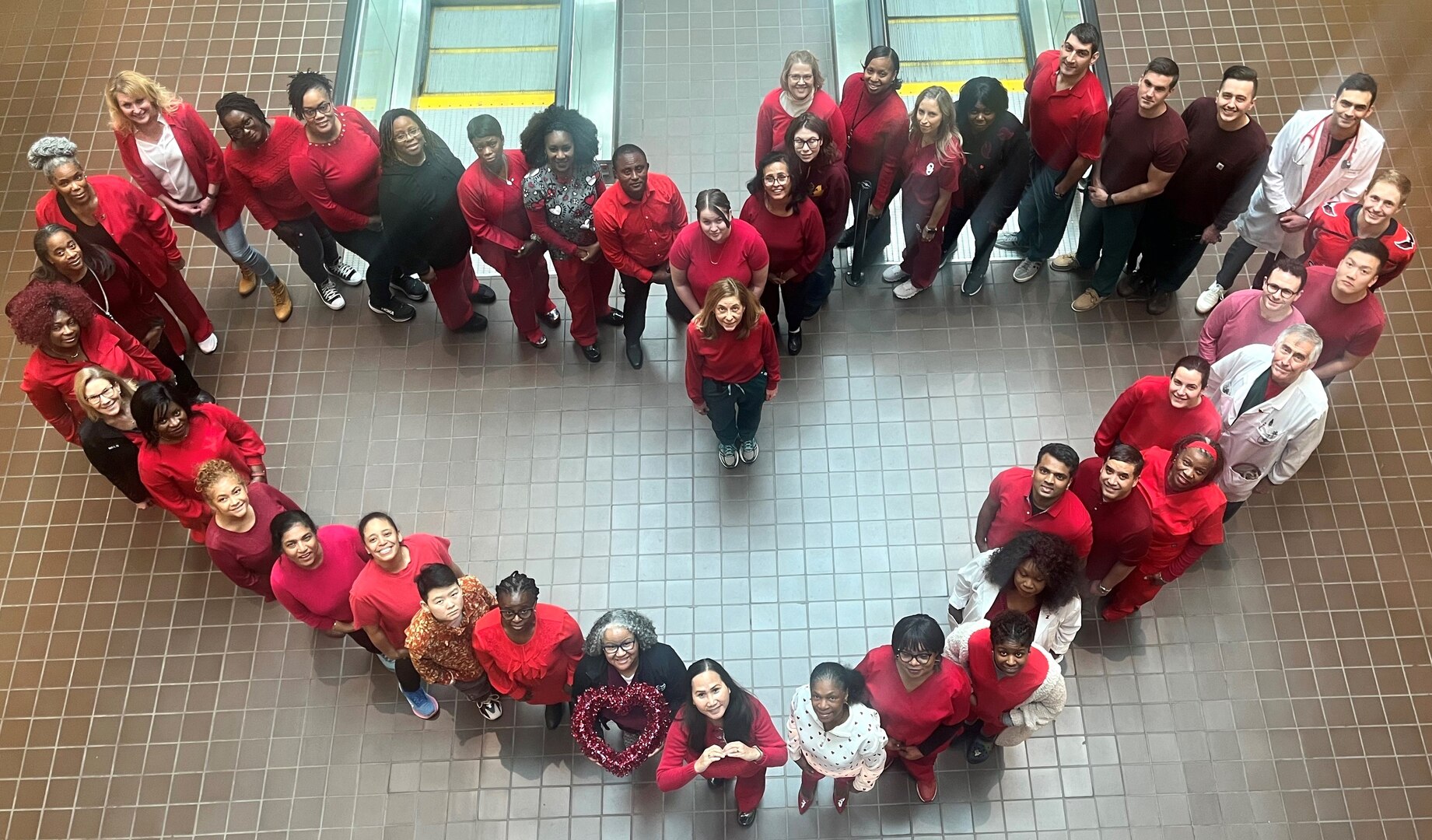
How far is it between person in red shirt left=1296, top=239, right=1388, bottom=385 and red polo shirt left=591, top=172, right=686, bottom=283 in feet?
9.78

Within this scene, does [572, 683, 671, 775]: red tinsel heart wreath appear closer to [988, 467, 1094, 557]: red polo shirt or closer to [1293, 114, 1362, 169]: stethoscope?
[988, 467, 1094, 557]: red polo shirt

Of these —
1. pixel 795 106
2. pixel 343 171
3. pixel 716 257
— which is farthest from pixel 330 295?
pixel 795 106

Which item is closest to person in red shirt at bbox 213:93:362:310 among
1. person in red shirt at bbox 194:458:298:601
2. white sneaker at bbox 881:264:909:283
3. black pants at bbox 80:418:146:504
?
black pants at bbox 80:418:146:504

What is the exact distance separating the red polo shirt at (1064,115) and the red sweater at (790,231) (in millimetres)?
1257

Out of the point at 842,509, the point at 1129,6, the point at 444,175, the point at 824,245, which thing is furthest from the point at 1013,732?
the point at 1129,6

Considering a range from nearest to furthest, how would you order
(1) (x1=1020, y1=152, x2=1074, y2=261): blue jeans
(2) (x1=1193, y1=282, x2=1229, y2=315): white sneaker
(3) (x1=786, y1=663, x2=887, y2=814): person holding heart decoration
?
(3) (x1=786, y1=663, x2=887, y2=814): person holding heart decoration → (1) (x1=1020, y1=152, x2=1074, y2=261): blue jeans → (2) (x1=1193, y1=282, x2=1229, y2=315): white sneaker

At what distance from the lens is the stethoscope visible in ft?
14.6

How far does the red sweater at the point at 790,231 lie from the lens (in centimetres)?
452

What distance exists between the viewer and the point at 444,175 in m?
4.62

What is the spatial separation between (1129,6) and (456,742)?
639cm

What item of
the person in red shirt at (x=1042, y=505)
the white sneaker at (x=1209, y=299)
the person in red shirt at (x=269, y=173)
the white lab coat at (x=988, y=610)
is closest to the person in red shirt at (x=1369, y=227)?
the white sneaker at (x=1209, y=299)

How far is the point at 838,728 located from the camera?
3.44m

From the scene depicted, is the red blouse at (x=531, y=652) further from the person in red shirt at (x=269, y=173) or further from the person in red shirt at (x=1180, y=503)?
the person in red shirt at (x=269, y=173)

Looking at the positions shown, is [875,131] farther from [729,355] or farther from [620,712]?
[620,712]
